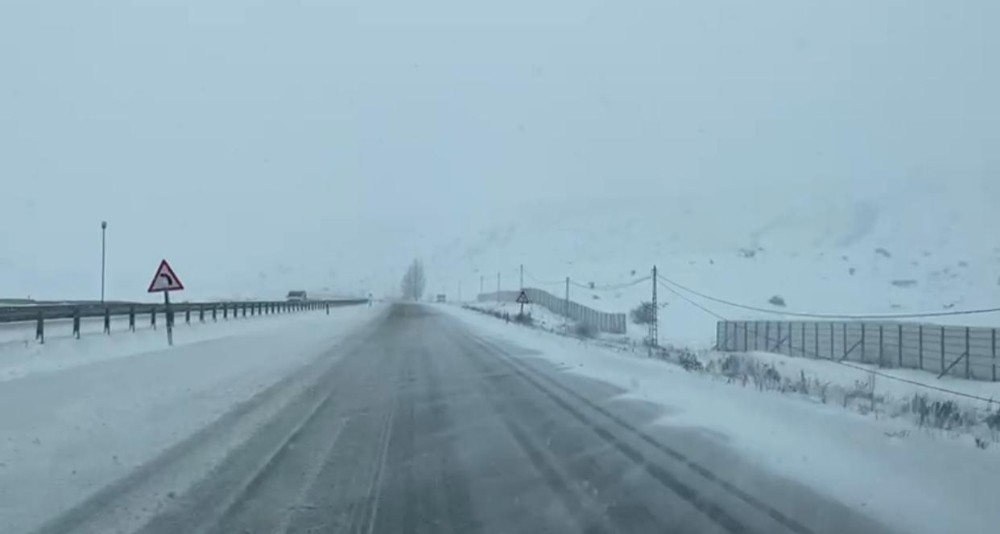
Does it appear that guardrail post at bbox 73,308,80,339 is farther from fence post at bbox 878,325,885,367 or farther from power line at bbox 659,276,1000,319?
power line at bbox 659,276,1000,319

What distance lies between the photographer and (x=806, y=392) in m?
18.9

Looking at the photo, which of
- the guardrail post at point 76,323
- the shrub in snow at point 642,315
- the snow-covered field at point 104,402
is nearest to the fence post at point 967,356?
the snow-covered field at point 104,402

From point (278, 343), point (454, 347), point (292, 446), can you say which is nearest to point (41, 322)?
point (278, 343)

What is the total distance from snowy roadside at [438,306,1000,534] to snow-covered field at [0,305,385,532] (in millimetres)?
6152

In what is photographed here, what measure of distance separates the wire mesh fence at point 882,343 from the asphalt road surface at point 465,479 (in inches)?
1192

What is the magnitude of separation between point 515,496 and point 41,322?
23.1 m

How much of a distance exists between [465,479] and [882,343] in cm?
4171

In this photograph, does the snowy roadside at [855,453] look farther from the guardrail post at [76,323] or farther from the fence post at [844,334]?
the fence post at [844,334]

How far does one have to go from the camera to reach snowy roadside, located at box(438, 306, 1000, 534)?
8766mm

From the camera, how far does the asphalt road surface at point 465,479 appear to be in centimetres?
812

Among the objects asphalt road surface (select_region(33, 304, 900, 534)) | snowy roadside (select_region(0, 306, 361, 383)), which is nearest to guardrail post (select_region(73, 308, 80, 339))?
snowy roadside (select_region(0, 306, 361, 383))

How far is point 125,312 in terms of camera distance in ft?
124

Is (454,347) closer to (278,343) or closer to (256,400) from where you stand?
(278,343)

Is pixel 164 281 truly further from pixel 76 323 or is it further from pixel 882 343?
pixel 882 343
